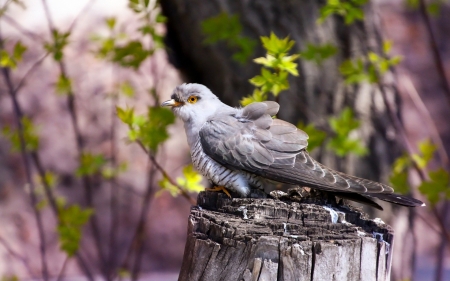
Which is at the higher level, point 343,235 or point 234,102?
point 234,102

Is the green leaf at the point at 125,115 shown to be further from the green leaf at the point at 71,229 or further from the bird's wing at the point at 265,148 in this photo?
the green leaf at the point at 71,229

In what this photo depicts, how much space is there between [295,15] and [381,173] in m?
1.55

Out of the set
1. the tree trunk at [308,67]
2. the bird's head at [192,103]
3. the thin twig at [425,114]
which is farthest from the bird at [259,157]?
the thin twig at [425,114]

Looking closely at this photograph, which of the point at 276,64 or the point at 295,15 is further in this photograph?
the point at 295,15

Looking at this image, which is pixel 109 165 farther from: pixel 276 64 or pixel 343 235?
pixel 343 235

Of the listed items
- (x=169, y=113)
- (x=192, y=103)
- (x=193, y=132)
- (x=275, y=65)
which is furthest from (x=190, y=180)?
(x=275, y=65)

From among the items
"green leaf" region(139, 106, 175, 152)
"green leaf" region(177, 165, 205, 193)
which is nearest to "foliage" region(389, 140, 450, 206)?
"green leaf" region(177, 165, 205, 193)

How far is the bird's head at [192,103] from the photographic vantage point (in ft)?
10.1

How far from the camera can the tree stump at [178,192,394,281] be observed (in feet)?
6.39

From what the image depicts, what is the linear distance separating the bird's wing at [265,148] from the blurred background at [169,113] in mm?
209

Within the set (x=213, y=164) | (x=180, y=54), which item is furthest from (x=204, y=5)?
(x=213, y=164)

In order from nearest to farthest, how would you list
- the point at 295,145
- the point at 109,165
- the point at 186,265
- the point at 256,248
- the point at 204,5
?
the point at 256,248 → the point at 186,265 → the point at 295,145 → the point at 204,5 → the point at 109,165

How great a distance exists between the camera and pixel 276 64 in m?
2.88

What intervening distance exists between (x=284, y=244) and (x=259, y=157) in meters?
0.83
